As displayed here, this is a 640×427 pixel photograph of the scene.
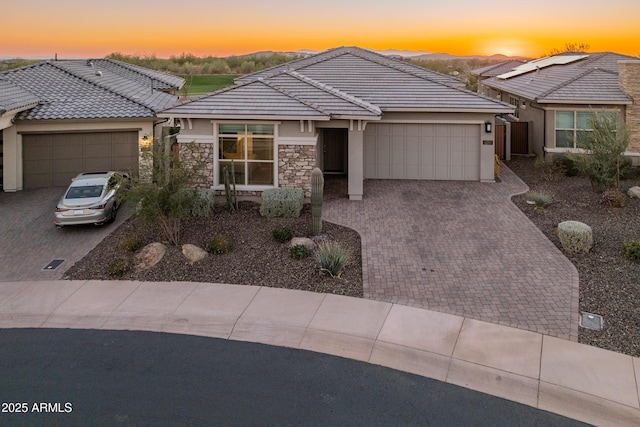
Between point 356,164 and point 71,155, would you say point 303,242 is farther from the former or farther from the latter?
point 71,155

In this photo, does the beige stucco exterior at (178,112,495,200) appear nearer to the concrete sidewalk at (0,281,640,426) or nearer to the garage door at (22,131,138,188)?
the garage door at (22,131,138,188)

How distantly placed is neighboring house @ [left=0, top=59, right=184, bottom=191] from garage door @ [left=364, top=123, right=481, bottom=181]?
921 centimetres

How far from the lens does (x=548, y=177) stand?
21.6m

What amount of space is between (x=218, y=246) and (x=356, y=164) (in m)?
7.06

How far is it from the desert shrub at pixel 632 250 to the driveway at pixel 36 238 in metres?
14.1

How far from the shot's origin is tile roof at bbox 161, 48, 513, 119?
18.0 metres

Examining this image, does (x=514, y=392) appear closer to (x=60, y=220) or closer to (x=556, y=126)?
(x=60, y=220)

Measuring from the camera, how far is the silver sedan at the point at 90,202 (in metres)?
15.6

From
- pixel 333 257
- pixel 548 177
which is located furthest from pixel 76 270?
pixel 548 177

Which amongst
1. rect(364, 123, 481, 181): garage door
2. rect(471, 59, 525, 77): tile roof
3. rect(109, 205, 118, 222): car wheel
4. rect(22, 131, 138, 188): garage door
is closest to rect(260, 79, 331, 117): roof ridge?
rect(364, 123, 481, 181): garage door

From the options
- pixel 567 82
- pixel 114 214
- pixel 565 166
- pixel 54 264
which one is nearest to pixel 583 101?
pixel 567 82

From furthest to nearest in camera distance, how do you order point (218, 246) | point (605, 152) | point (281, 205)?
point (605, 152) < point (281, 205) < point (218, 246)

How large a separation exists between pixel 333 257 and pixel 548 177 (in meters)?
13.6

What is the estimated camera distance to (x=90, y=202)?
1588cm
